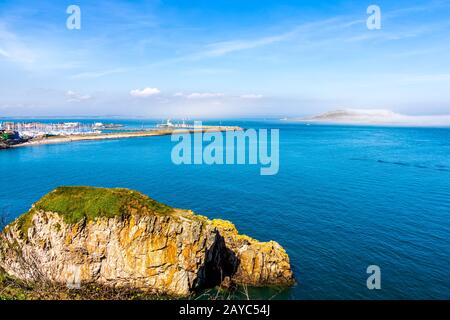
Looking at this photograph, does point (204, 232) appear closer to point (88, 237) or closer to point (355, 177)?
point (88, 237)

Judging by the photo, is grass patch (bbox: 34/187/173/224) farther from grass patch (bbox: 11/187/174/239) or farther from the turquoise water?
the turquoise water

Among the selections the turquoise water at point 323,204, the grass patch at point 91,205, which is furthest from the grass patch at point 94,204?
the turquoise water at point 323,204

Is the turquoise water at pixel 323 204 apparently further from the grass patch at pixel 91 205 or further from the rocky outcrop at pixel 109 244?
the grass patch at pixel 91 205

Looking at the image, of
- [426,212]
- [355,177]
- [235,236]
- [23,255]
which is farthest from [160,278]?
[355,177]

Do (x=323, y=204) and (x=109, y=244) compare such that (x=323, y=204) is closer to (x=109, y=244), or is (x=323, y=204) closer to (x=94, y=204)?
(x=109, y=244)

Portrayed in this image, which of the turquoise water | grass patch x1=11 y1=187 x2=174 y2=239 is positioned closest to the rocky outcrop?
grass patch x1=11 y1=187 x2=174 y2=239

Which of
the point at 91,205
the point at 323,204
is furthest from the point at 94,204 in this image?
the point at 323,204
